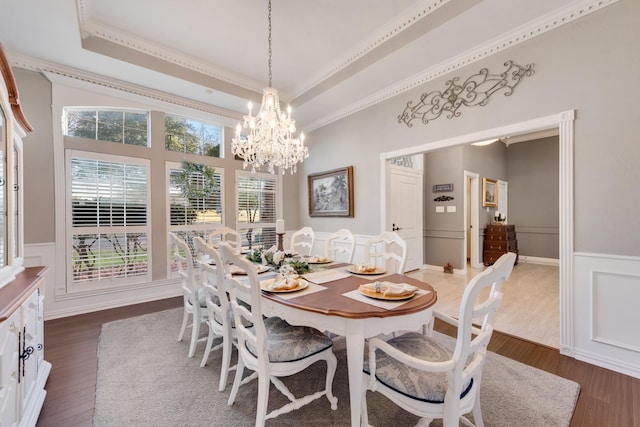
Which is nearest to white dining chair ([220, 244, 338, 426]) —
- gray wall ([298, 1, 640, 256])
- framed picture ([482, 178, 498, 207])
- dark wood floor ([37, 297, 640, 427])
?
dark wood floor ([37, 297, 640, 427])

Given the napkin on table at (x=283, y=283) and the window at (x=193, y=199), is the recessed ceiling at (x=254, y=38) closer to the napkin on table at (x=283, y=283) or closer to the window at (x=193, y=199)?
the window at (x=193, y=199)

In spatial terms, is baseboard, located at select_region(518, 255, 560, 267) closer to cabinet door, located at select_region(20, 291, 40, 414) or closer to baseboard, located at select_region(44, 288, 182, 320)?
baseboard, located at select_region(44, 288, 182, 320)

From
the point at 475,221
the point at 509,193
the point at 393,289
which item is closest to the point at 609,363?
the point at 393,289

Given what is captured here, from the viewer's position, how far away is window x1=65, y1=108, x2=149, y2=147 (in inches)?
135

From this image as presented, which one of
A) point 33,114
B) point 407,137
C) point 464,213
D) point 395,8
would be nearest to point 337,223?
point 407,137

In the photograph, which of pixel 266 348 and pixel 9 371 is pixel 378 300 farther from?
pixel 9 371

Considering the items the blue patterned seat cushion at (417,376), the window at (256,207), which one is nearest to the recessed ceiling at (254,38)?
the window at (256,207)

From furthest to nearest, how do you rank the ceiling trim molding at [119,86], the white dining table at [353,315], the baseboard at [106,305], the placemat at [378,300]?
the baseboard at [106,305] < the ceiling trim molding at [119,86] < the placemat at [378,300] < the white dining table at [353,315]

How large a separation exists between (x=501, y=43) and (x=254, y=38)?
260 cm

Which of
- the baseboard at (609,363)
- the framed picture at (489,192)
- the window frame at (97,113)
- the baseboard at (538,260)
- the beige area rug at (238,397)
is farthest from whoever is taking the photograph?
the baseboard at (538,260)

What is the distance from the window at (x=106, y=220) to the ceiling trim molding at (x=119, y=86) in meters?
0.91

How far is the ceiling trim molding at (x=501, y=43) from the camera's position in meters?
2.22

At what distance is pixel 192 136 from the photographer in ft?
14.3

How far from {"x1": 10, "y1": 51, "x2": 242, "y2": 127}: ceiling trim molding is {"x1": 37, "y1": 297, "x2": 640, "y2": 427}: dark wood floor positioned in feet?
9.68
